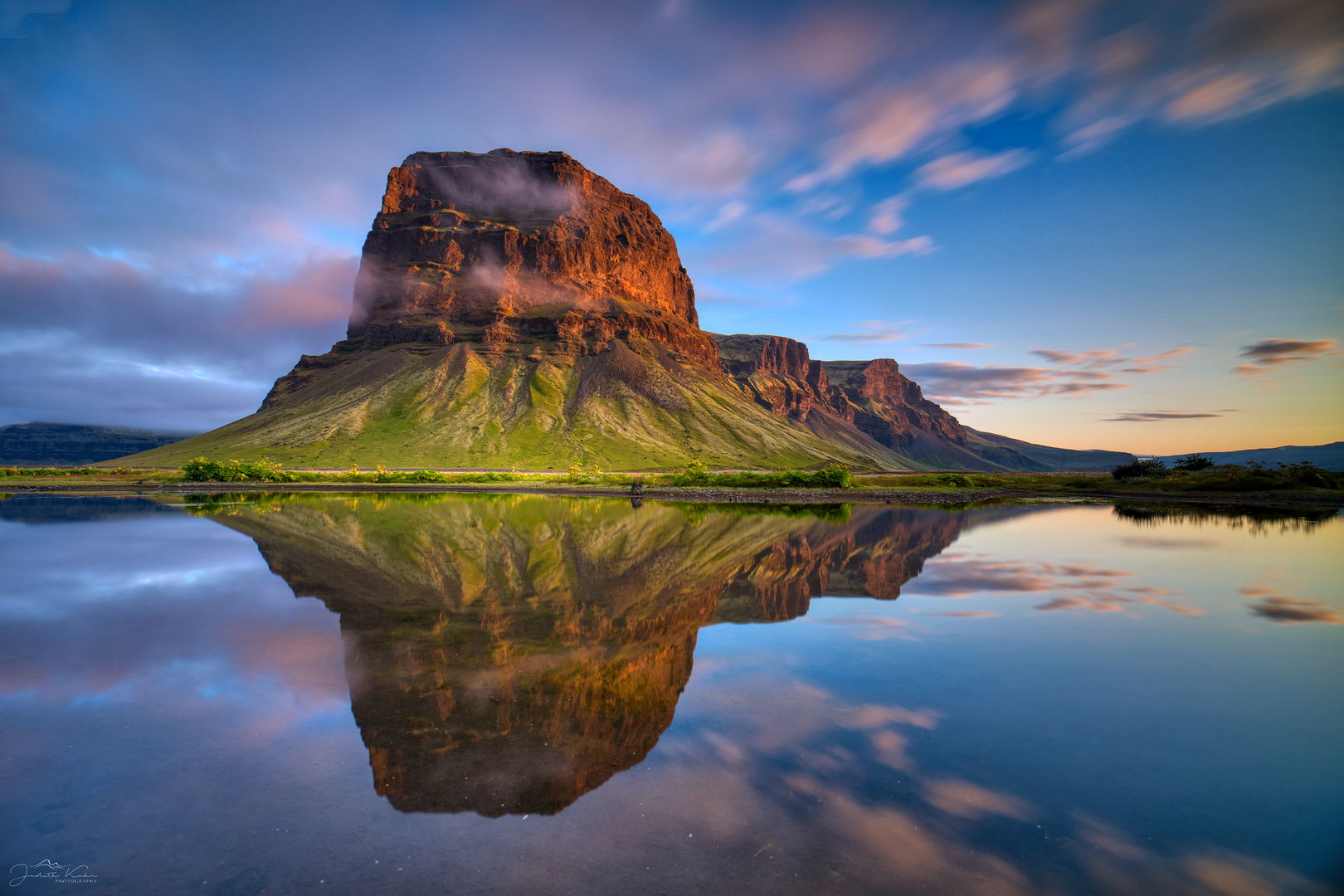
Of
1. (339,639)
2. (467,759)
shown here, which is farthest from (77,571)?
(467,759)

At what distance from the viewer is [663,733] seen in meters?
9.41

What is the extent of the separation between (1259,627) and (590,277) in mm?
199093

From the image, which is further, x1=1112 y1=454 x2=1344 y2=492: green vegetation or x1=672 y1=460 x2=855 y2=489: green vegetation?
x1=1112 y1=454 x2=1344 y2=492: green vegetation

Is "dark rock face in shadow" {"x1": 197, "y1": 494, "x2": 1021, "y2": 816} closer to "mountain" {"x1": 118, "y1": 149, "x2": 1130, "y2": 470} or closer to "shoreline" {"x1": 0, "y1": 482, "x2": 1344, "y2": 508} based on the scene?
"shoreline" {"x1": 0, "y1": 482, "x2": 1344, "y2": 508}

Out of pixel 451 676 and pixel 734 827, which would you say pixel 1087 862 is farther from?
pixel 451 676

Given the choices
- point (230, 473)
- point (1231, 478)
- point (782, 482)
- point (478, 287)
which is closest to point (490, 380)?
point (478, 287)

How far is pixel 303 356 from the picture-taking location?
182 meters

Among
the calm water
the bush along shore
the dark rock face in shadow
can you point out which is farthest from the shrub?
the calm water

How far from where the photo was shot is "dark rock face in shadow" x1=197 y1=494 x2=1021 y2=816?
8.42 metres

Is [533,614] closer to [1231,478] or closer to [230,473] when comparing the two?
[230,473]

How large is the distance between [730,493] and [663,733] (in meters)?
59.6

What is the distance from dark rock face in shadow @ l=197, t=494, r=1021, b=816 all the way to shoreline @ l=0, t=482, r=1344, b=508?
26.0m

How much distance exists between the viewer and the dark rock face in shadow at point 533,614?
8.42m

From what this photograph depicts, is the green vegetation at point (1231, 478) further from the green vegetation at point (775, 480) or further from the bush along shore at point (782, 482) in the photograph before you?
the green vegetation at point (775, 480)
